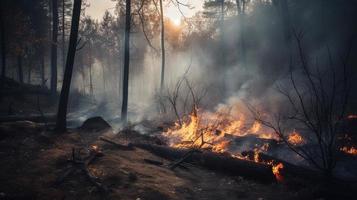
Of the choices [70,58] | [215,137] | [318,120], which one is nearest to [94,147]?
[70,58]

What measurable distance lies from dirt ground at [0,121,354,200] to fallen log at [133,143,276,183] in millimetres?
236

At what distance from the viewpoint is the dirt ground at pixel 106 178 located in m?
6.43

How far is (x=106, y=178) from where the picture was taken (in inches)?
286

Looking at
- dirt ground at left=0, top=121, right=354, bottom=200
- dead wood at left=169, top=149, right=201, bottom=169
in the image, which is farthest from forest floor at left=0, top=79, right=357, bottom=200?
dead wood at left=169, top=149, right=201, bottom=169

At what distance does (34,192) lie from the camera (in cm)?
598

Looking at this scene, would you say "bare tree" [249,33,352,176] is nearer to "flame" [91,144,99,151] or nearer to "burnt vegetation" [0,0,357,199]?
"burnt vegetation" [0,0,357,199]

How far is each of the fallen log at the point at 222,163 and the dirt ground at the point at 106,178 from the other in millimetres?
236

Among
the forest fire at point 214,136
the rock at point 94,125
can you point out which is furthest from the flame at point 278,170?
the rock at point 94,125

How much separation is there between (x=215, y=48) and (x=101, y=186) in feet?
109

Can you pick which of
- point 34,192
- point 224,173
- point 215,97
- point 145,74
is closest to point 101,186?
point 34,192

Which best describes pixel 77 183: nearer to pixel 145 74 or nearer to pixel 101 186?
pixel 101 186

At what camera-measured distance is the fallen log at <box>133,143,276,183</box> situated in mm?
8383

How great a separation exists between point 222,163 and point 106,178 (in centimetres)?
373

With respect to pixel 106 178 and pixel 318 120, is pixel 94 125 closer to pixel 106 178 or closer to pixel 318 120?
pixel 106 178
